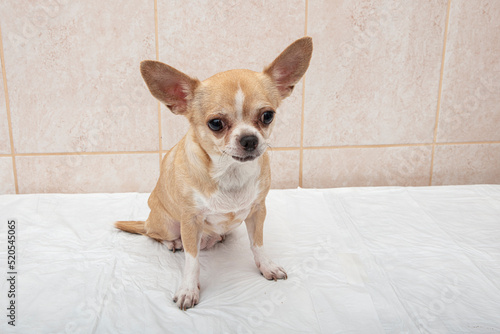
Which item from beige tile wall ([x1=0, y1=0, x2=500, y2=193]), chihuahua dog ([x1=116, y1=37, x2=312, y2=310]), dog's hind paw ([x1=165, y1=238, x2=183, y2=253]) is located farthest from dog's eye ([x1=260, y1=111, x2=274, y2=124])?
beige tile wall ([x1=0, y1=0, x2=500, y2=193])

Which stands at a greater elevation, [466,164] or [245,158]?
[245,158]

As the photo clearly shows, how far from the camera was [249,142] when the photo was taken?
37.4 inches

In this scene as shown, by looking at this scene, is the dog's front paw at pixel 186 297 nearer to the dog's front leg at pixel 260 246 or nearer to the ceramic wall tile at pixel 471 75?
the dog's front leg at pixel 260 246

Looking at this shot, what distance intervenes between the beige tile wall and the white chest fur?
80 cm

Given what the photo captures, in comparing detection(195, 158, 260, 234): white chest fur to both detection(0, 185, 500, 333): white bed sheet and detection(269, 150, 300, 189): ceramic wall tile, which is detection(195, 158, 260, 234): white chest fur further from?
detection(269, 150, 300, 189): ceramic wall tile

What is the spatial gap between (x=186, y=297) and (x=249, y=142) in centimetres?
47

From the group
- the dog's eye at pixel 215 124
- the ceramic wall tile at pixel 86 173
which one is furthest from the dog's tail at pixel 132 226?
the dog's eye at pixel 215 124

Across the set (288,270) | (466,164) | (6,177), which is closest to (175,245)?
(288,270)

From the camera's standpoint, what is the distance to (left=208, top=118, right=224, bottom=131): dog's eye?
992 millimetres

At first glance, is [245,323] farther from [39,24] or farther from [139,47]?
[39,24]

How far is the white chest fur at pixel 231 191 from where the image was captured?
1.08 metres

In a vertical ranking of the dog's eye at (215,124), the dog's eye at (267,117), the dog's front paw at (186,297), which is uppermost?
the dog's eye at (267,117)

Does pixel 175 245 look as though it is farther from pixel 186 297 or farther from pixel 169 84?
pixel 169 84

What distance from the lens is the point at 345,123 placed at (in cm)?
191
